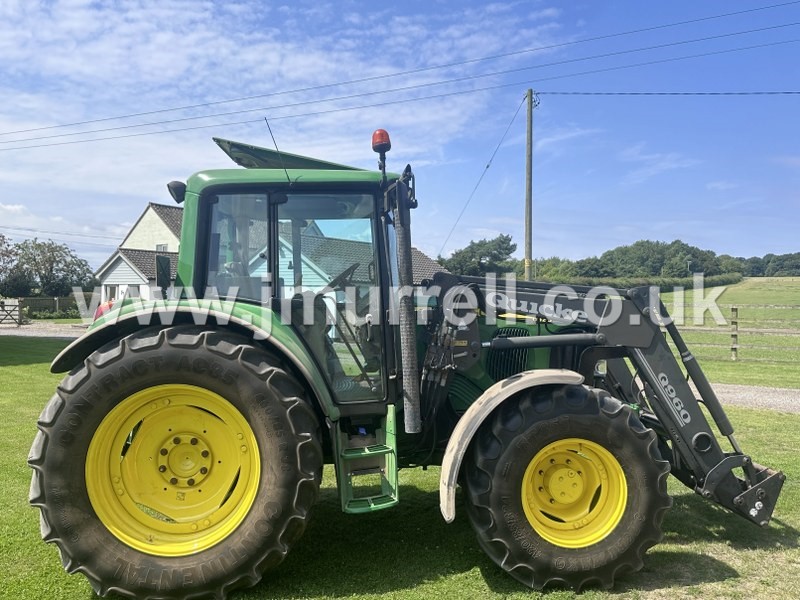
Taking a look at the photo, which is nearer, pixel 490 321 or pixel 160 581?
pixel 160 581

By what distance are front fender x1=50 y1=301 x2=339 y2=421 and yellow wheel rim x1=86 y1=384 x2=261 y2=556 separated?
411 millimetres

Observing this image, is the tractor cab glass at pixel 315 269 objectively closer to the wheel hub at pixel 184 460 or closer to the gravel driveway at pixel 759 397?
the wheel hub at pixel 184 460

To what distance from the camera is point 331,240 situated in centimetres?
369

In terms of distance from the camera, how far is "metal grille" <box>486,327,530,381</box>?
419 cm

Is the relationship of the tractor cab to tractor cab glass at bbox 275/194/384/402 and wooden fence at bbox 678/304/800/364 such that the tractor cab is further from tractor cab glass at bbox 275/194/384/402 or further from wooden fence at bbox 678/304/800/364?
wooden fence at bbox 678/304/800/364

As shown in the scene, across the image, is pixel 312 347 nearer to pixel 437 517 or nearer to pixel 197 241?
pixel 197 241

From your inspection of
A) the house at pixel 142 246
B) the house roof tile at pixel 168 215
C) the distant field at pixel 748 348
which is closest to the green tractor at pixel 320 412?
the distant field at pixel 748 348

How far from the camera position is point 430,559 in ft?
12.0

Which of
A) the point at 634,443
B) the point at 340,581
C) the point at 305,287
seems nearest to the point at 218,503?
the point at 340,581

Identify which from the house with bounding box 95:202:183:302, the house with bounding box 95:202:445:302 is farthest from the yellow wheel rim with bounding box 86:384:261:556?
the house with bounding box 95:202:183:302

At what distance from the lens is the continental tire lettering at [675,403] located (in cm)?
385

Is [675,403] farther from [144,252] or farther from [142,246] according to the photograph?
[142,246]

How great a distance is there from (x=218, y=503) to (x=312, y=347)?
1.03m

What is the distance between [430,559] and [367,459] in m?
0.75
